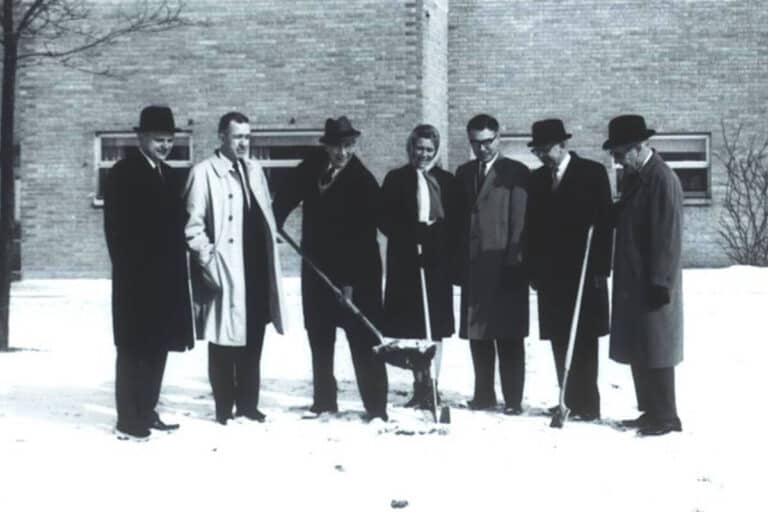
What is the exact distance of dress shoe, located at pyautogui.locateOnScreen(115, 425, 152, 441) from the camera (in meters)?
6.69

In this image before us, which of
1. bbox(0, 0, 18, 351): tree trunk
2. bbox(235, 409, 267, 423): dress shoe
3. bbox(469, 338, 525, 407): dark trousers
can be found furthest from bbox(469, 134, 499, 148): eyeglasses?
bbox(0, 0, 18, 351): tree trunk

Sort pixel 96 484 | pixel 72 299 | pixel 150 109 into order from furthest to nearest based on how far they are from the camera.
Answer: pixel 72 299
pixel 150 109
pixel 96 484

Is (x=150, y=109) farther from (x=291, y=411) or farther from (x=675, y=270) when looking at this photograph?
(x=675, y=270)

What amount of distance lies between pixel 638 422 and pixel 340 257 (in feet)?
7.02

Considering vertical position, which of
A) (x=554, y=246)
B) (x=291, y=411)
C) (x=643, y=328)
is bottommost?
(x=291, y=411)

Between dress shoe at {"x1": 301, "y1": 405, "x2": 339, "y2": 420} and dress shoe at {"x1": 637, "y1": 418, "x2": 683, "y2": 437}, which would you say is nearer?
dress shoe at {"x1": 637, "y1": 418, "x2": 683, "y2": 437}

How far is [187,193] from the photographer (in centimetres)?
714

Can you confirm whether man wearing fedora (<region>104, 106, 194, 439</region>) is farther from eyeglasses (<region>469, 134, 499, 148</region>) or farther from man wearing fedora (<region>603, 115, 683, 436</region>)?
man wearing fedora (<region>603, 115, 683, 436</region>)

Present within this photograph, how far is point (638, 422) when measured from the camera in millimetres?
7070

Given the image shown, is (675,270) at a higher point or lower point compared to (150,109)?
lower

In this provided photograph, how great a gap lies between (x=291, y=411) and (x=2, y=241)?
14.9ft

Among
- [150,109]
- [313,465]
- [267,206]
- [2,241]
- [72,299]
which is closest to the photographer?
[313,465]

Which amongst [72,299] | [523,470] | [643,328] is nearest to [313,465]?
[523,470]

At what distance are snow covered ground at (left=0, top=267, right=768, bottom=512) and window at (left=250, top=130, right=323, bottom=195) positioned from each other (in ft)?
28.4
